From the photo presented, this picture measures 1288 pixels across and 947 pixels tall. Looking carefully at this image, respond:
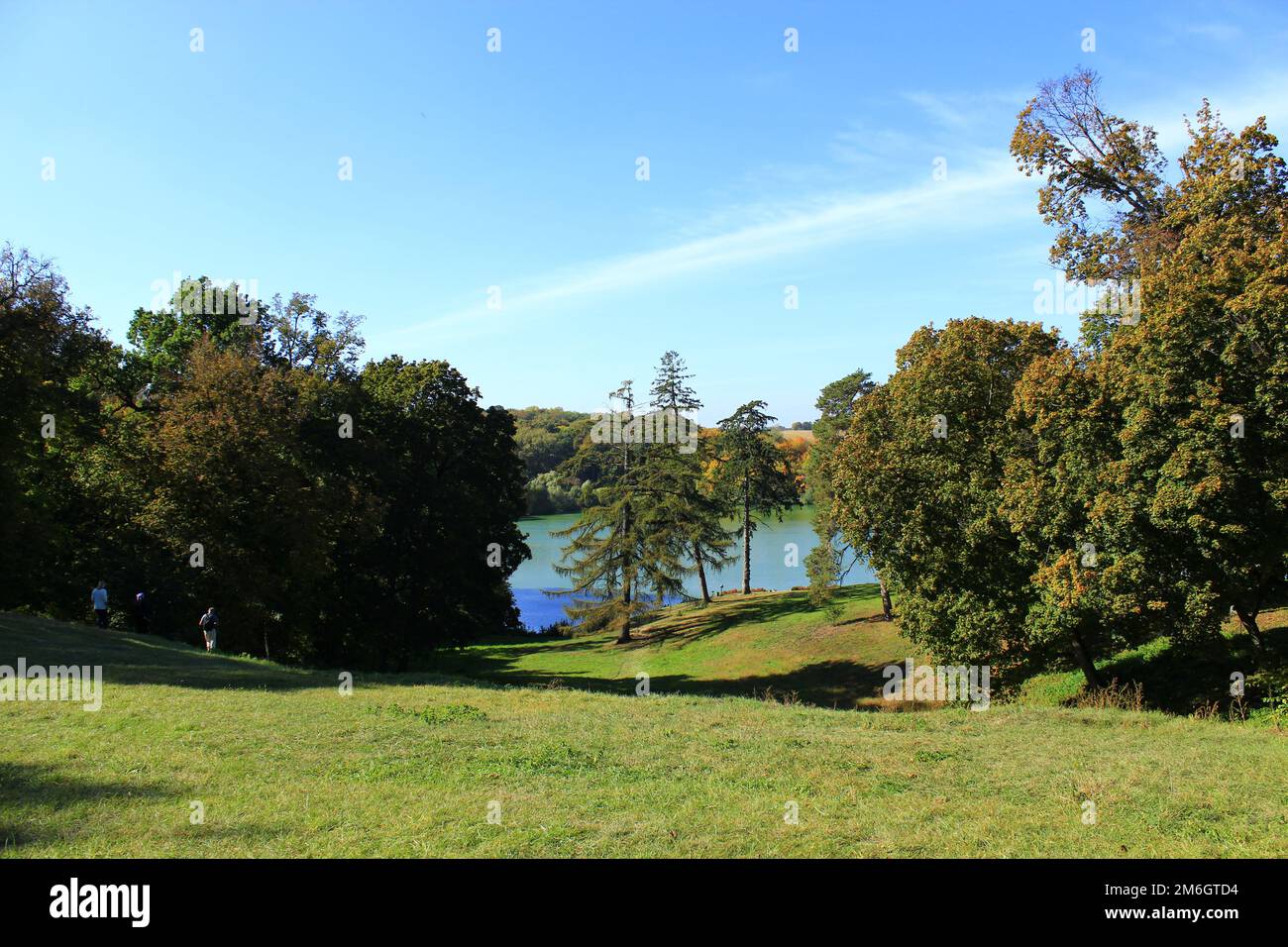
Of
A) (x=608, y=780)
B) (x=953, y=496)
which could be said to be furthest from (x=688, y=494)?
(x=608, y=780)

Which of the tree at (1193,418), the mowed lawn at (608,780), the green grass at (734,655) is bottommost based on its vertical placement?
the green grass at (734,655)

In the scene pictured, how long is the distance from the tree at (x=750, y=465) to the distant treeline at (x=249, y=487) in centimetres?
2201

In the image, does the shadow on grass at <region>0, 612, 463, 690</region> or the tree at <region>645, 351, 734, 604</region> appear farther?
the tree at <region>645, 351, 734, 604</region>

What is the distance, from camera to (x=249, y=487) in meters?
27.9

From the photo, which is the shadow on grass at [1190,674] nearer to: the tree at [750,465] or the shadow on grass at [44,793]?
the shadow on grass at [44,793]

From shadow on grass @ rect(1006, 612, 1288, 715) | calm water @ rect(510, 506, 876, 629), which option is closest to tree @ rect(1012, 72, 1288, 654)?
shadow on grass @ rect(1006, 612, 1288, 715)

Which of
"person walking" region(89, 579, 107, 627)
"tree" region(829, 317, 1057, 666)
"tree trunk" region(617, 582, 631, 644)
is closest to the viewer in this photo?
"tree" region(829, 317, 1057, 666)

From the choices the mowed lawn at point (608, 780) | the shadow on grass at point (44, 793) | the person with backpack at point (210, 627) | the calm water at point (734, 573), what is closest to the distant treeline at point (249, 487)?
the person with backpack at point (210, 627)

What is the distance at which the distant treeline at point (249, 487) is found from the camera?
89.1ft

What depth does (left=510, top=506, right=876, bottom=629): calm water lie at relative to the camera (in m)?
70.6

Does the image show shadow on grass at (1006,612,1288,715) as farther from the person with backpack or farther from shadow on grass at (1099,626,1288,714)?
the person with backpack

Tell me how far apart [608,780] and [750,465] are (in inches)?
1865

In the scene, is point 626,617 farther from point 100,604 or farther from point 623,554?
point 100,604

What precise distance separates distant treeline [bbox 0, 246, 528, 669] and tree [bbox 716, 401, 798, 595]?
22010mm
